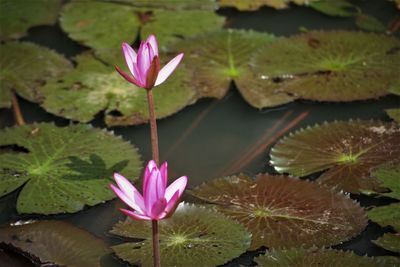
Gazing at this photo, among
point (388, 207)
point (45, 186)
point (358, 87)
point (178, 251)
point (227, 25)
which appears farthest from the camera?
point (227, 25)

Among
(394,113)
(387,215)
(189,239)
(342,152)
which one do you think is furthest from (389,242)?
(394,113)

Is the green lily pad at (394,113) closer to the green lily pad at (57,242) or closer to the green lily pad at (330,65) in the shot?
the green lily pad at (330,65)

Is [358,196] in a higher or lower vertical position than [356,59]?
lower

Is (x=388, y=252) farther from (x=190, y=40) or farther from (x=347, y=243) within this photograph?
(x=190, y=40)

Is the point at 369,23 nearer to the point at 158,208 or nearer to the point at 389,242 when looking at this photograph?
the point at 389,242

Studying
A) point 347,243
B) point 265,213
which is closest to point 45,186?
point 265,213

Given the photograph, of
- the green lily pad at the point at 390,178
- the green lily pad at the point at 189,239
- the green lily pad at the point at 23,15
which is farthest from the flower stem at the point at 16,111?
the green lily pad at the point at 390,178

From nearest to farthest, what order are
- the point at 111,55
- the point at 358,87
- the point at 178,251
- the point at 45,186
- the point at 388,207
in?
1. the point at 178,251
2. the point at 388,207
3. the point at 45,186
4. the point at 358,87
5. the point at 111,55
